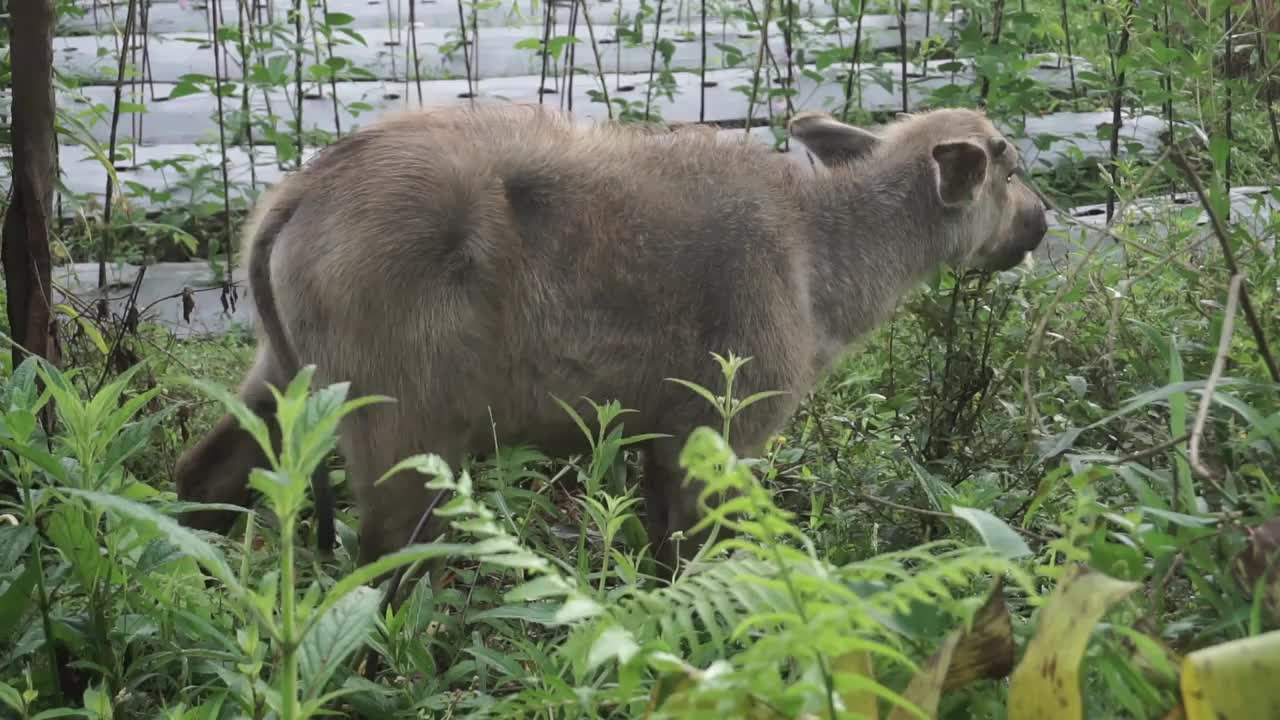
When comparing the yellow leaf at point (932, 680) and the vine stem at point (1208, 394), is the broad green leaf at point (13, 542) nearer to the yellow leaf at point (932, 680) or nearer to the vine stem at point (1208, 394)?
the yellow leaf at point (932, 680)

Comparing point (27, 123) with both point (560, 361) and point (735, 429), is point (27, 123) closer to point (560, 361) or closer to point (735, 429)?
point (560, 361)

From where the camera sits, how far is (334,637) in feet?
Answer: 6.05

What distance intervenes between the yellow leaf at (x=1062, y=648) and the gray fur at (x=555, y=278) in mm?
2164

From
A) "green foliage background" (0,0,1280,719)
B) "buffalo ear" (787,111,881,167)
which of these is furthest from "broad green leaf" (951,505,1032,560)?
"buffalo ear" (787,111,881,167)

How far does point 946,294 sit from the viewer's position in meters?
4.77

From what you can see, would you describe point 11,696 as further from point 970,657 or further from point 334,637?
point 970,657

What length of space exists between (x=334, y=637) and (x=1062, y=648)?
95 cm

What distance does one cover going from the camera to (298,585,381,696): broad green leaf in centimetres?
180

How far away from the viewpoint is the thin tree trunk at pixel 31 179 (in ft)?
9.98

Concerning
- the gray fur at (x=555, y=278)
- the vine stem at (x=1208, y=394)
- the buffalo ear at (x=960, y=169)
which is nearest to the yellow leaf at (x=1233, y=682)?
the vine stem at (x=1208, y=394)

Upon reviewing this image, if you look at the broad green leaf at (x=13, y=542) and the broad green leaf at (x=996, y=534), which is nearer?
the broad green leaf at (x=996, y=534)

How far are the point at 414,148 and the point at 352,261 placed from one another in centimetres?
40

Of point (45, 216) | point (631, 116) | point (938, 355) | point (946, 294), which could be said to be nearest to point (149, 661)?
point (45, 216)

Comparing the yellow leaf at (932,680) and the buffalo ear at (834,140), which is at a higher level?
the buffalo ear at (834,140)
